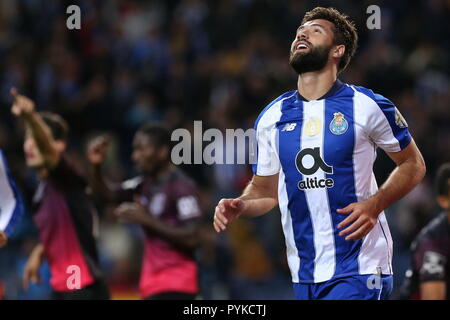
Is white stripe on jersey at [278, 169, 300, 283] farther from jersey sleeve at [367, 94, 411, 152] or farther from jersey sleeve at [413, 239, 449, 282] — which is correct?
jersey sleeve at [413, 239, 449, 282]

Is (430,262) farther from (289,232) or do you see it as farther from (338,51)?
(338,51)

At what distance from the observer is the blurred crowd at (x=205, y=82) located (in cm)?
1094

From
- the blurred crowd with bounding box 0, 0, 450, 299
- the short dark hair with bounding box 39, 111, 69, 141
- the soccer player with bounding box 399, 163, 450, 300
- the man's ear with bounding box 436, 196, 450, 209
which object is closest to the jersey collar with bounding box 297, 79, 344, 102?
the soccer player with bounding box 399, 163, 450, 300

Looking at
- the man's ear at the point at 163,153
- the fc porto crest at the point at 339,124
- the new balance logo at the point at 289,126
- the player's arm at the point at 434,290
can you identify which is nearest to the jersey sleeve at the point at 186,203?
the man's ear at the point at 163,153

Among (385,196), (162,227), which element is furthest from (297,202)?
(162,227)

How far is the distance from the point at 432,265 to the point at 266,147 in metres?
2.06

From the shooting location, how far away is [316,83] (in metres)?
5.20

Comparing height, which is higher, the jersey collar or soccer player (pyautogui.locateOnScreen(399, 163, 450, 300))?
the jersey collar

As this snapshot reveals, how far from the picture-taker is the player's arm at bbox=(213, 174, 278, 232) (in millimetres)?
4773

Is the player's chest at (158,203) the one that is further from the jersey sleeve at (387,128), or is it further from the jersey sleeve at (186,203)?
the jersey sleeve at (387,128)

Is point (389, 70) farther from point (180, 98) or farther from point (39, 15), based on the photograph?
point (39, 15)

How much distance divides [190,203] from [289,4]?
6791 mm

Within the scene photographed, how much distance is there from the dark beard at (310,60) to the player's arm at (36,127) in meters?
2.23

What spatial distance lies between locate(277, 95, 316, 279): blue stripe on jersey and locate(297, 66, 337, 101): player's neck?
14cm
